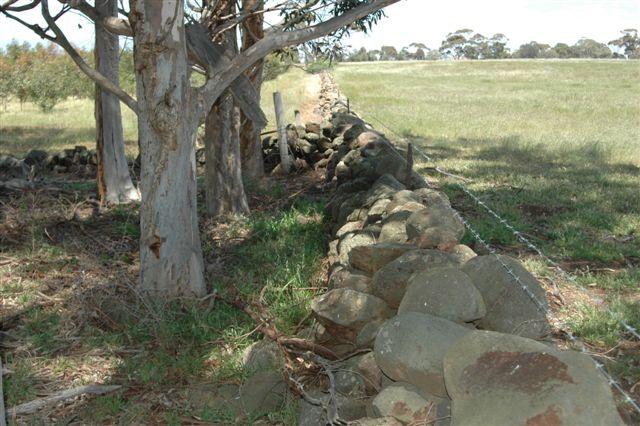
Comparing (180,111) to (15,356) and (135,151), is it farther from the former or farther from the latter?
(135,151)

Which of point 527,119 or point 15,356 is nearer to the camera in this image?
point 15,356

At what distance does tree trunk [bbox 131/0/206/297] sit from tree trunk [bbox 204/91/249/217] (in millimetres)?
3097

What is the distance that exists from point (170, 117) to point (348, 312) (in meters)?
2.18

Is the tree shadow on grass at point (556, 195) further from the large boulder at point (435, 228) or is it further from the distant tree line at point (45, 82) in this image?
the distant tree line at point (45, 82)

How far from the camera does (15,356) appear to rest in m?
5.19

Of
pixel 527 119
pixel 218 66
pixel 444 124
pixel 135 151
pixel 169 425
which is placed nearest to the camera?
pixel 169 425

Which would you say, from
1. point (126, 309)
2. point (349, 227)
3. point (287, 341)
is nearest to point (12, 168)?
point (126, 309)

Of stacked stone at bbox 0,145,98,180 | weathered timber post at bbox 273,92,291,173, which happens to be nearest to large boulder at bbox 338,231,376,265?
weathered timber post at bbox 273,92,291,173

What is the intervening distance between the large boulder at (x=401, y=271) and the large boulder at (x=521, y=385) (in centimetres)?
117

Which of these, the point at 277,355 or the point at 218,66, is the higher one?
the point at 218,66

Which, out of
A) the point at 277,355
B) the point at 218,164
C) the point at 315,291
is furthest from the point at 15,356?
the point at 218,164

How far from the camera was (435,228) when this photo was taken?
5.09 meters

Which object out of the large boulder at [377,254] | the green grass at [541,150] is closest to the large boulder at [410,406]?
the large boulder at [377,254]

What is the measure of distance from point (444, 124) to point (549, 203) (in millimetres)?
11003
